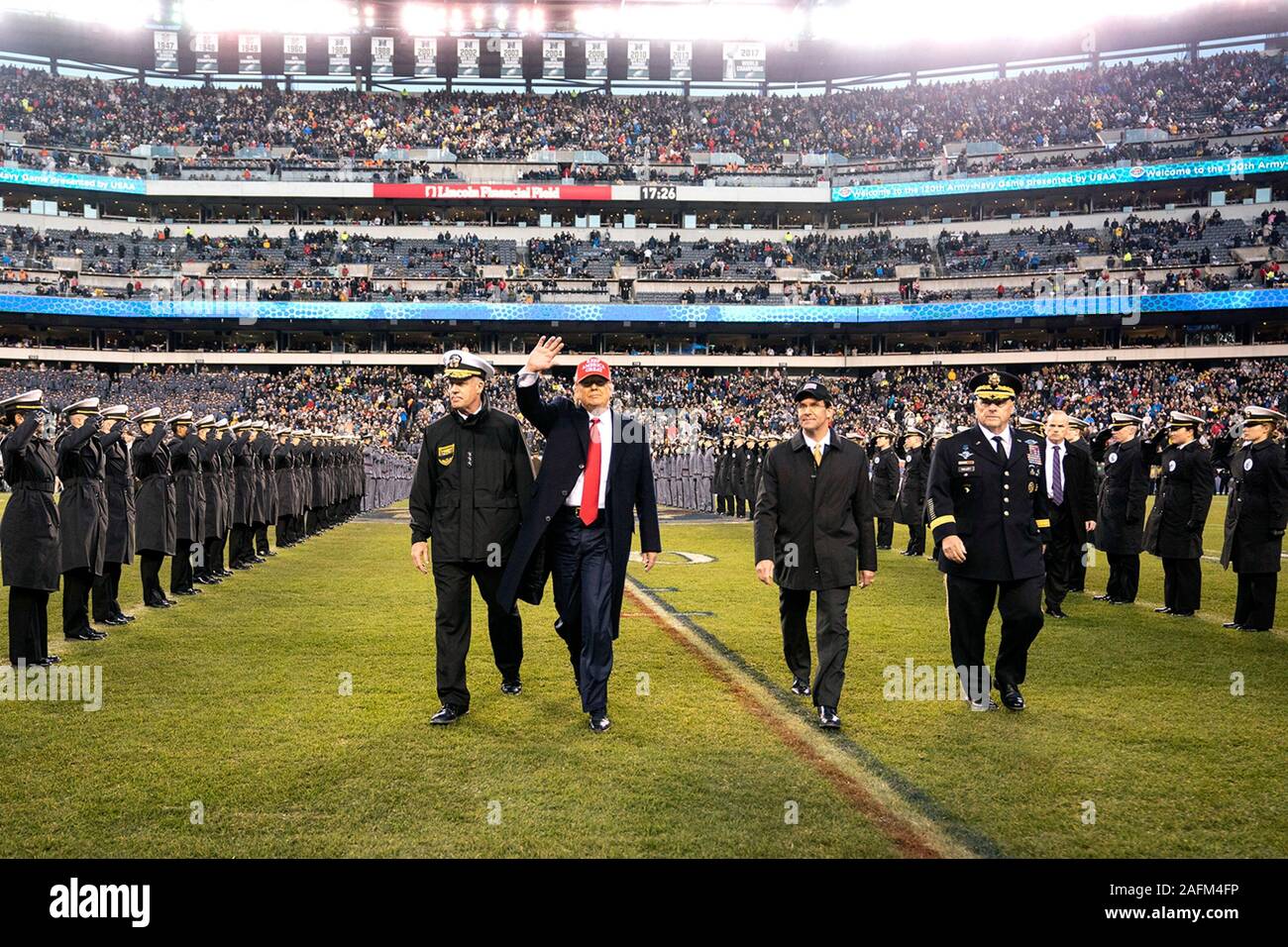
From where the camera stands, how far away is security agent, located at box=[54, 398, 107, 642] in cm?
837

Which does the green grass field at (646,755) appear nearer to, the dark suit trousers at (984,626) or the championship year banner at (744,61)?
the dark suit trousers at (984,626)

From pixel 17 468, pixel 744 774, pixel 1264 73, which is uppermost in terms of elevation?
pixel 1264 73

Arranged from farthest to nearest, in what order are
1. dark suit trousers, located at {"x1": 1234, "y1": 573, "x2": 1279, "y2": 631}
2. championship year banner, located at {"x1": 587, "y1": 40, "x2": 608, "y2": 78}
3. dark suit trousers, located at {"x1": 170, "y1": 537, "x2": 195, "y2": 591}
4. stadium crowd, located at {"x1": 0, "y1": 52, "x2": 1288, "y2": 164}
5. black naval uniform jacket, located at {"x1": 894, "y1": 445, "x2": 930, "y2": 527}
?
championship year banner, located at {"x1": 587, "y1": 40, "x2": 608, "y2": 78} → stadium crowd, located at {"x1": 0, "y1": 52, "x2": 1288, "y2": 164} → black naval uniform jacket, located at {"x1": 894, "y1": 445, "x2": 930, "y2": 527} → dark suit trousers, located at {"x1": 170, "y1": 537, "x2": 195, "y2": 591} → dark suit trousers, located at {"x1": 1234, "y1": 573, "x2": 1279, "y2": 631}

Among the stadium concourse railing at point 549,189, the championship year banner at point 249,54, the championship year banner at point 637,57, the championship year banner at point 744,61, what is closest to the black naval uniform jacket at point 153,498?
the stadium concourse railing at point 549,189

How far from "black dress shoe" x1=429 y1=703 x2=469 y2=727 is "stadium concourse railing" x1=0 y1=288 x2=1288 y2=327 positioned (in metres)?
53.6

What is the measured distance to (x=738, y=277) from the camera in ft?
204

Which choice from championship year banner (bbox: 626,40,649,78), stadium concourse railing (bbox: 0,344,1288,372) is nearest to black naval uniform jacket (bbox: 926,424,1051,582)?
stadium concourse railing (bbox: 0,344,1288,372)

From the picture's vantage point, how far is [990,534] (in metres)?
6.36

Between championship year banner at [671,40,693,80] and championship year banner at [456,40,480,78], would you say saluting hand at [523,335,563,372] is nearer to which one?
championship year banner at [456,40,480,78]

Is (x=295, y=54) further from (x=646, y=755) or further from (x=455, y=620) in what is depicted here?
(x=646, y=755)

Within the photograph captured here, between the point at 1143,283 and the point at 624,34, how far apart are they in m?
37.5
